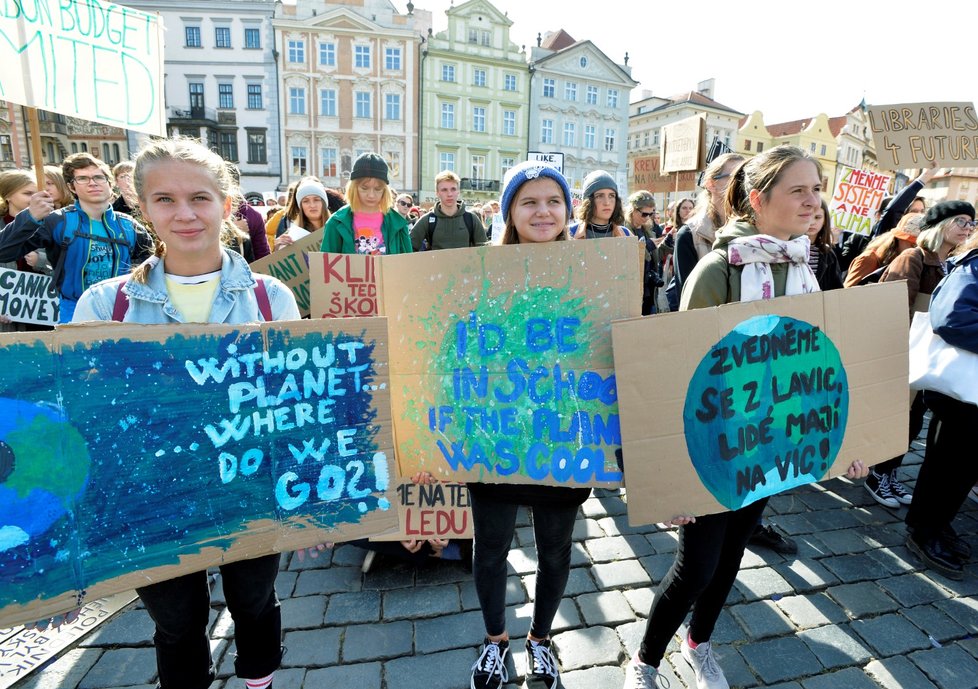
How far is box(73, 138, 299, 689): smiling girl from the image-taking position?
156cm

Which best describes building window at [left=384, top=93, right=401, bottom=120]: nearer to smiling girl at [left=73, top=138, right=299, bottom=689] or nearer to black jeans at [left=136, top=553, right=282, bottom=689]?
smiling girl at [left=73, top=138, right=299, bottom=689]

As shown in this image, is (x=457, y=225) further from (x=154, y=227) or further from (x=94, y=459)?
(x=94, y=459)

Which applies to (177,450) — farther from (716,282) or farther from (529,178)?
(716,282)

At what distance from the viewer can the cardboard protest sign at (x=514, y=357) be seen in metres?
1.76

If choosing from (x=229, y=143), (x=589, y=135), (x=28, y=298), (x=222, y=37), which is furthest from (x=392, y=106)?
(x=28, y=298)

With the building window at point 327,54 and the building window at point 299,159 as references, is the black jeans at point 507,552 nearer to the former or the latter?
the building window at point 299,159

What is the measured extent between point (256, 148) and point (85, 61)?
3603 cm

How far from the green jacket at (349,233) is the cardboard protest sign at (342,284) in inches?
44.5

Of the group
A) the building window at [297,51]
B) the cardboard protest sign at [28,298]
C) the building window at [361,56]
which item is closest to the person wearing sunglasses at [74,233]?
the cardboard protest sign at [28,298]

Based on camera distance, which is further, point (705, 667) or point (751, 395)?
point (705, 667)

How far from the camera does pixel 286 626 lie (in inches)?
94.9

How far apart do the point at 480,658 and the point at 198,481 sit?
1.37m

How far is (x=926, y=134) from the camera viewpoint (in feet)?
14.8

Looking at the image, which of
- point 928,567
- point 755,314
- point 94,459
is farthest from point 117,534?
point 928,567
